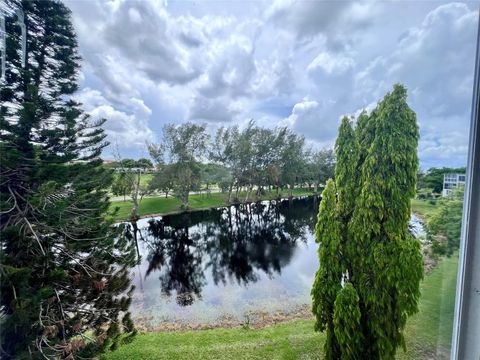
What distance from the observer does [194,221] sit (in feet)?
4.57

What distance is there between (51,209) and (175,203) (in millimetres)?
608

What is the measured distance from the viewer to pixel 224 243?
135cm

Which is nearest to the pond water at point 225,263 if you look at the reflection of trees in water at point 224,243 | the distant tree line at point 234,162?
the reflection of trees in water at point 224,243

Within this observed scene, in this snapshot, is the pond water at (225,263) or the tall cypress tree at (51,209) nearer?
the tall cypress tree at (51,209)

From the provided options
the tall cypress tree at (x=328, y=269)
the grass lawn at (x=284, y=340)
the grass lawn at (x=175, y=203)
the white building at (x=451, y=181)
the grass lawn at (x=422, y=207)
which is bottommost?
the grass lawn at (x=284, y=340)

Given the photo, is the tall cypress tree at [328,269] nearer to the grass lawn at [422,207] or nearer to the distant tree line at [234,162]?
the distant tree line at [234,162]

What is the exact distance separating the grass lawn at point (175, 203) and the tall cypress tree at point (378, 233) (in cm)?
28

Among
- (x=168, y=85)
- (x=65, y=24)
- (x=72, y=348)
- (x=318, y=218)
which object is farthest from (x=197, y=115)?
(x=72, y=348)

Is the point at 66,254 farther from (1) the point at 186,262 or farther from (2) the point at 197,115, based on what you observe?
(2) the point at 197,115

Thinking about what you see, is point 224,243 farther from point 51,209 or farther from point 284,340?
point 51,209

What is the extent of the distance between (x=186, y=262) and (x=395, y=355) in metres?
1.15

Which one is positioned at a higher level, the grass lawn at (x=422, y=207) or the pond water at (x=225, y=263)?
the grass lawn at (x=422, y=207)

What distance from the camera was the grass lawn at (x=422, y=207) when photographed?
0.96m

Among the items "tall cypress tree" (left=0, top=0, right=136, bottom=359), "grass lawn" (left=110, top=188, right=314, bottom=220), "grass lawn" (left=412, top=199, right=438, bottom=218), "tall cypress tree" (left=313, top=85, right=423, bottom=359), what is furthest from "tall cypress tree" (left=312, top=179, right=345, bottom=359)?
"tall cypress tree" (left=0, top=0, right=136, bottom=359)
